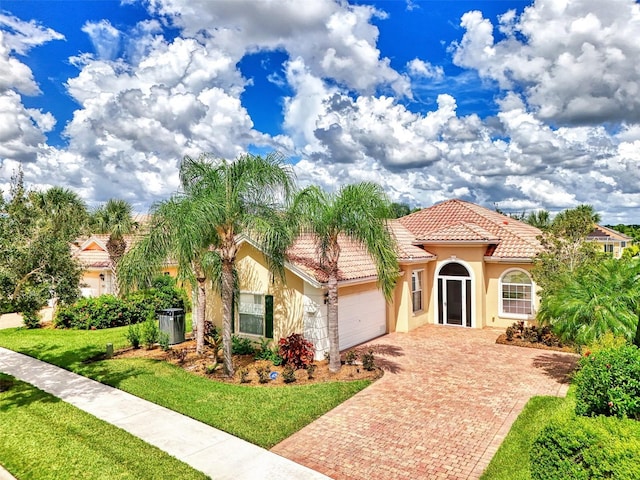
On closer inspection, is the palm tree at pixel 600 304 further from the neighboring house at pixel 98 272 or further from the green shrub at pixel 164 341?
the neighboring house at pixel 98 272

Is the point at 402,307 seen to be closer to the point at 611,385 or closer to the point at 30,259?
the point at 611,385

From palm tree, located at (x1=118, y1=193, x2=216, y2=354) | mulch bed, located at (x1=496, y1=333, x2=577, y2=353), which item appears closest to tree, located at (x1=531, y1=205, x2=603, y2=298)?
mulch bed, located at (x1=496, y1=333, x2=577, y2=353)

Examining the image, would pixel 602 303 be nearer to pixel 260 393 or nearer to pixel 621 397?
pixel 621 397

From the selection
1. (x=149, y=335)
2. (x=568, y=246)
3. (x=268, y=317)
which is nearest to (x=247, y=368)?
(x=268, y=317)

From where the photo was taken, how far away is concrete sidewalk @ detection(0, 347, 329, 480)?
25.7 ft

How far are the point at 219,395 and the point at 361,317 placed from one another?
25.4ft

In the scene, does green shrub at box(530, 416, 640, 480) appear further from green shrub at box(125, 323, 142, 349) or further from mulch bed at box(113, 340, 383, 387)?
green shrub at box(125, 323, 142, 349)

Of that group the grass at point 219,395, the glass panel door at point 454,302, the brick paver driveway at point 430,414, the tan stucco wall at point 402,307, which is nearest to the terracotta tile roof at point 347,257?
the tan stucco wall at point 402,307

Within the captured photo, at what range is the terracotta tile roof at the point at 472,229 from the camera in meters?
20.5

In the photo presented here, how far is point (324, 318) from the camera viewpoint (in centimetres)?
1523

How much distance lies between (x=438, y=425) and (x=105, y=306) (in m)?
19.2

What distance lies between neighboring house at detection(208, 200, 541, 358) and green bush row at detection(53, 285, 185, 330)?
24.8 feet

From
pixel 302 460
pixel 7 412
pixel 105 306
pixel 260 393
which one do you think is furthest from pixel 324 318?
pixel 105 306

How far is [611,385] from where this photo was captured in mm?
8148
